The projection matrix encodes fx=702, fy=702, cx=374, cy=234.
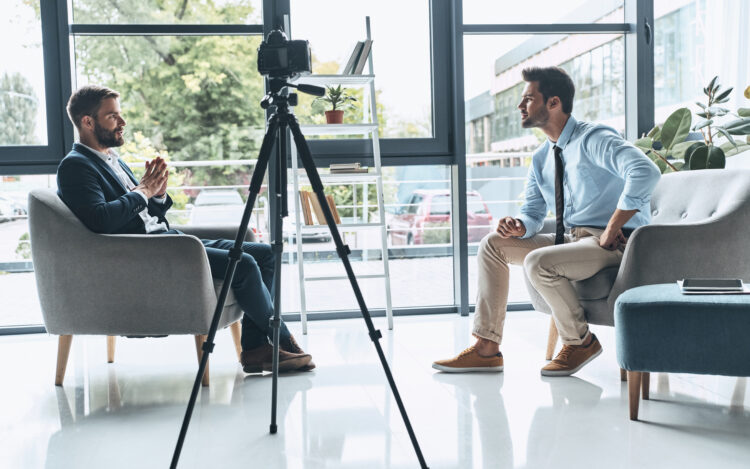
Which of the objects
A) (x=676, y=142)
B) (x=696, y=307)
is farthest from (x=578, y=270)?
(x=676, y=142)

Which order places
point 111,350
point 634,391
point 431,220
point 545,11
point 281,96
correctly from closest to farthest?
1. point 281,96
2. point 634,391
3. point 111,350
4. point 545,11
5. point 431,220

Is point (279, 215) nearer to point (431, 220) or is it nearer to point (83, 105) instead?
point (83, 105)

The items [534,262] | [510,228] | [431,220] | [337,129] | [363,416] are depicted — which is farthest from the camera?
[431,220]

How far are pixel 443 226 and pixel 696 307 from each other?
228 centimetres

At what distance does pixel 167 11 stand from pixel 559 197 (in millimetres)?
2267

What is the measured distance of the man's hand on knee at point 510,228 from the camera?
9.04 feet

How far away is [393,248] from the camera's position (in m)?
4.18

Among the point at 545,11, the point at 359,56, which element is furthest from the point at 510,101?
the point at 359,56

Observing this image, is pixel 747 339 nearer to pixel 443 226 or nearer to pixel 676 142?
pixel 676 142

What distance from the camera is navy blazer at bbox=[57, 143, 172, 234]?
2.43 metres

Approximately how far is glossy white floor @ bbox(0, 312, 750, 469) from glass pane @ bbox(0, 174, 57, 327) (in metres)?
0.81

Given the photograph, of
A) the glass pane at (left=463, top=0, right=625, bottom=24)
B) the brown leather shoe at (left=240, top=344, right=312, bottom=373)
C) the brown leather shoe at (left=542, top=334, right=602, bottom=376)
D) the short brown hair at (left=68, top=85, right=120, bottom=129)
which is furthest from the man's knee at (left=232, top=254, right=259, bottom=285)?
the glass pane at (left=463, top=0, right=625, bottom=24)

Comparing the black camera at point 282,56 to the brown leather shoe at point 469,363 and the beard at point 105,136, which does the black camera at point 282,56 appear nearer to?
the beard at point 105,136

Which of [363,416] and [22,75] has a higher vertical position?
[22,75]
